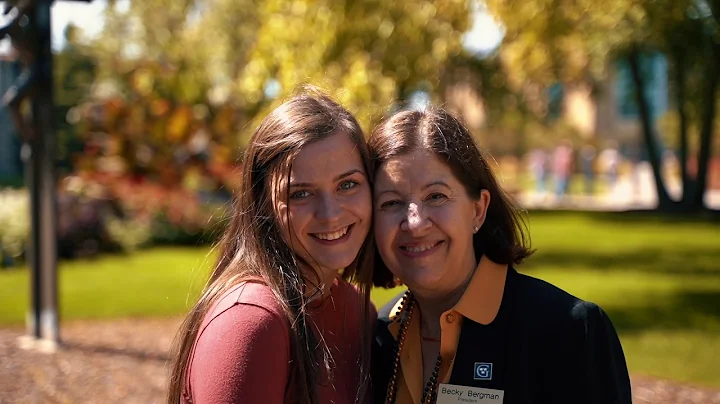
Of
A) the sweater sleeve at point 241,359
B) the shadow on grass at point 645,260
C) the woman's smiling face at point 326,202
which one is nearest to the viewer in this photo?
the sweater sleeve at point 241,359

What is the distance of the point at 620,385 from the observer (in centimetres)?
229

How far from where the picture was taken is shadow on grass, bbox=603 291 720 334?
8.59 meters

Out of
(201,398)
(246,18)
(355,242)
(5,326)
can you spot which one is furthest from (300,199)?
(246,18)

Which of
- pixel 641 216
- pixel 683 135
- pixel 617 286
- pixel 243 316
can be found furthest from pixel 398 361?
pixel 683 135

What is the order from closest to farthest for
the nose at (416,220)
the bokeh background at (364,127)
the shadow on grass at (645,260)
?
the nose at (416,220)
the bokeh background at (364,127)
the shadow on grass at (645,260)

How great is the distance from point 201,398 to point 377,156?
0.90 metres

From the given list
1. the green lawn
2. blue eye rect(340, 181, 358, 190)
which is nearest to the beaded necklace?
blue eye rect(340, 181, 358, 190)

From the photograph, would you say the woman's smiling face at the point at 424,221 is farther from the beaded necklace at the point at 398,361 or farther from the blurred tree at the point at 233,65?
the blurred tree at the point at 233,65

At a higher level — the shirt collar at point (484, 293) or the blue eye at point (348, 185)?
the blue eye at point (348, 185)

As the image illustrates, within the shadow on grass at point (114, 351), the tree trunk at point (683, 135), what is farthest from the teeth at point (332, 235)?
the tree trunk at point (683, 135)

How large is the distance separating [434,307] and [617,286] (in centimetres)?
877

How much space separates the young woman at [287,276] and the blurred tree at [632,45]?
7.70 m

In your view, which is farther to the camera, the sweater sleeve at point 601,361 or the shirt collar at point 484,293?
the shirt collar at point 484,293

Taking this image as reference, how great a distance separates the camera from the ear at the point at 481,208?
266cm
